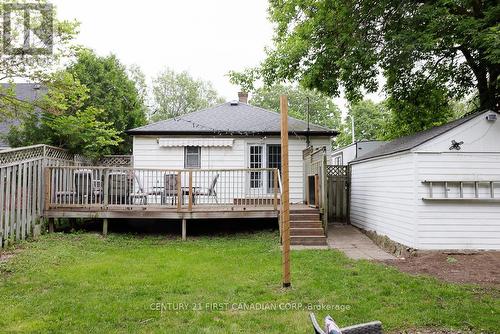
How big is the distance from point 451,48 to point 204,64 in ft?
129

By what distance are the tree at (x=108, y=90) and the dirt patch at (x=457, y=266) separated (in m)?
11.6

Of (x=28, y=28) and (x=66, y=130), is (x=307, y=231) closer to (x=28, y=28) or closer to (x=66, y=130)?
(x=66, y=130)

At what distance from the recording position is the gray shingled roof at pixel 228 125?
39.1 feet

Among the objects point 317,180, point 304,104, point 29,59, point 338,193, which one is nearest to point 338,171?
point 338,193

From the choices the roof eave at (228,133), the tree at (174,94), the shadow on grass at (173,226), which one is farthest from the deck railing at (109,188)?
the tree at (174,94)

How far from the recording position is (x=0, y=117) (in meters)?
10.3

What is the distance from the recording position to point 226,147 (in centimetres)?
1202

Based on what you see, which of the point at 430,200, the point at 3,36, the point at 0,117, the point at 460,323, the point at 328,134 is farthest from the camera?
the point at 328,134

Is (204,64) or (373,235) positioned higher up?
(204,64)

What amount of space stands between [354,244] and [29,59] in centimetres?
996

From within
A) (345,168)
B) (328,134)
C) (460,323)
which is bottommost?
(460,323)

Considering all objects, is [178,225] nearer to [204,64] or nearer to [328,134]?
[328,134]

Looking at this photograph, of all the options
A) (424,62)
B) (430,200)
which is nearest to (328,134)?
(424,62)

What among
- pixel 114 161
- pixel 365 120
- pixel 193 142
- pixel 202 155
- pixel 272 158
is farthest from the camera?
pixel 365 120
